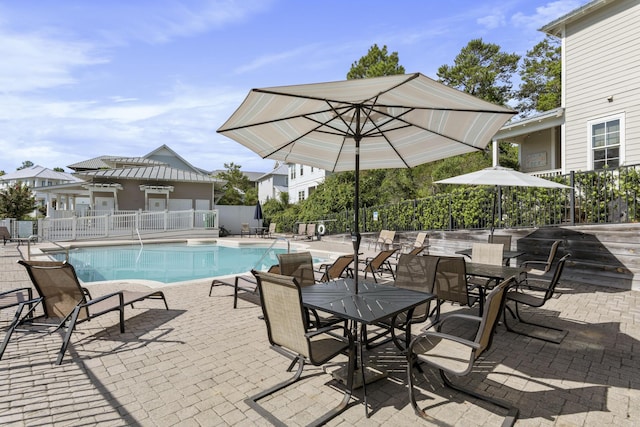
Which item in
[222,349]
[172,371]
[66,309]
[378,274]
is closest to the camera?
[172,371]

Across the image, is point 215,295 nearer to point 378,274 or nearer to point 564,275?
point 378,274

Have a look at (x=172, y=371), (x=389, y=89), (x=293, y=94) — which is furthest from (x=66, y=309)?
(x=389, y=89)

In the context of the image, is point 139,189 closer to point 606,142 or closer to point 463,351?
point 463,351

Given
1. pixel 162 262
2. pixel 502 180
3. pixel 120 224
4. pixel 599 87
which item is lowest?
pixel 162 262

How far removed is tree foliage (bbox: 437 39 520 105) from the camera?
78.8ft

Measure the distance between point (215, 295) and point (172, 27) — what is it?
7.41m

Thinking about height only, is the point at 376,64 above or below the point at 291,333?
above

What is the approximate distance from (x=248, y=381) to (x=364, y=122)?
292 centimetres

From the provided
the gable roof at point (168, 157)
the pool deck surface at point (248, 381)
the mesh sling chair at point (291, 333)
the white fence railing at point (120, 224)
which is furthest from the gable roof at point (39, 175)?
the mesh sling chair at point (291, 333)

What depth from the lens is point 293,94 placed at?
2605 millimetres

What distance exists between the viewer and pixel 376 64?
23266mm

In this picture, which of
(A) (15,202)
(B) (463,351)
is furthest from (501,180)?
(A) (15,202)

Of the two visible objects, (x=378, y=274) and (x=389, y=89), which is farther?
(x=378, y=274)

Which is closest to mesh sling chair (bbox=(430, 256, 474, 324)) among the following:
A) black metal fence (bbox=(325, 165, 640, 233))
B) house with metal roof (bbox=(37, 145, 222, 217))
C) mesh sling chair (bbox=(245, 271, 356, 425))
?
mesh sling chair (bbox=(245, 271, 356, 425))
